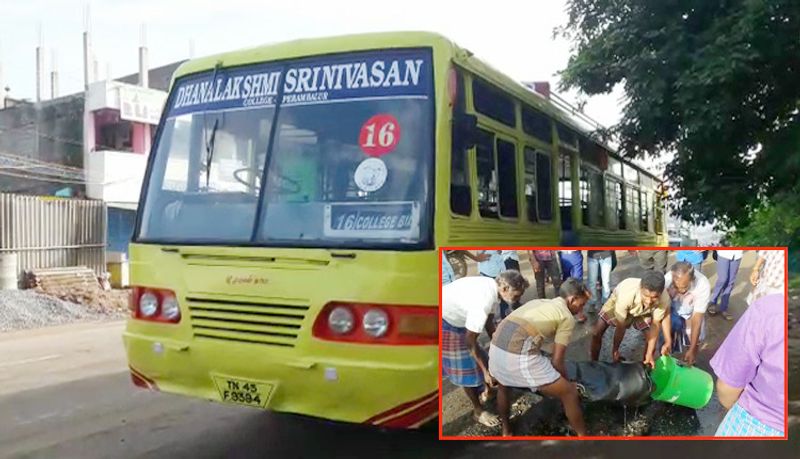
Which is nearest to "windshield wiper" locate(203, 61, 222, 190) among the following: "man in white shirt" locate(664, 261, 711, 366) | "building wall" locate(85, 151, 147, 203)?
"man in white shirt" locate(664, 261, 711, 366)

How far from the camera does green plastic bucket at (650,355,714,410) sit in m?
3.32

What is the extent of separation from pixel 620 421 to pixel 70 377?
6.21 metres

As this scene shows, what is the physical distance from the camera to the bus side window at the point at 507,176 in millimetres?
4855

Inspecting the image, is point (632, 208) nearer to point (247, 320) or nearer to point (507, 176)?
point (507, 176)

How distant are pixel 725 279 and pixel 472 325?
1.14 m

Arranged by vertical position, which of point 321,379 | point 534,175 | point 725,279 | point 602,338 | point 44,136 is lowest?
point 321,379

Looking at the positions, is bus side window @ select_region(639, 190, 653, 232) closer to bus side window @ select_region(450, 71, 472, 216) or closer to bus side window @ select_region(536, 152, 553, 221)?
bus side window @ select_region(536, 152, 553, 221)

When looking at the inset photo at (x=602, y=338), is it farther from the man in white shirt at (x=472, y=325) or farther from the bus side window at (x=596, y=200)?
the bus side window at (x=596, y=200)

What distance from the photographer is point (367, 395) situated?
3793 mm

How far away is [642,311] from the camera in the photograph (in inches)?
132

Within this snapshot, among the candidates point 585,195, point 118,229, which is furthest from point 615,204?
point 118,229

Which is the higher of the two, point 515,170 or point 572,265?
point 515,170

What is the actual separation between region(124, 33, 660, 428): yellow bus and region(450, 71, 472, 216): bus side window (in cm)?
1

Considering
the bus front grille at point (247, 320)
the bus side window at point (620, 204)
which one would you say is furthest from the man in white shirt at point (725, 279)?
the bus side window at point (620, 204)
